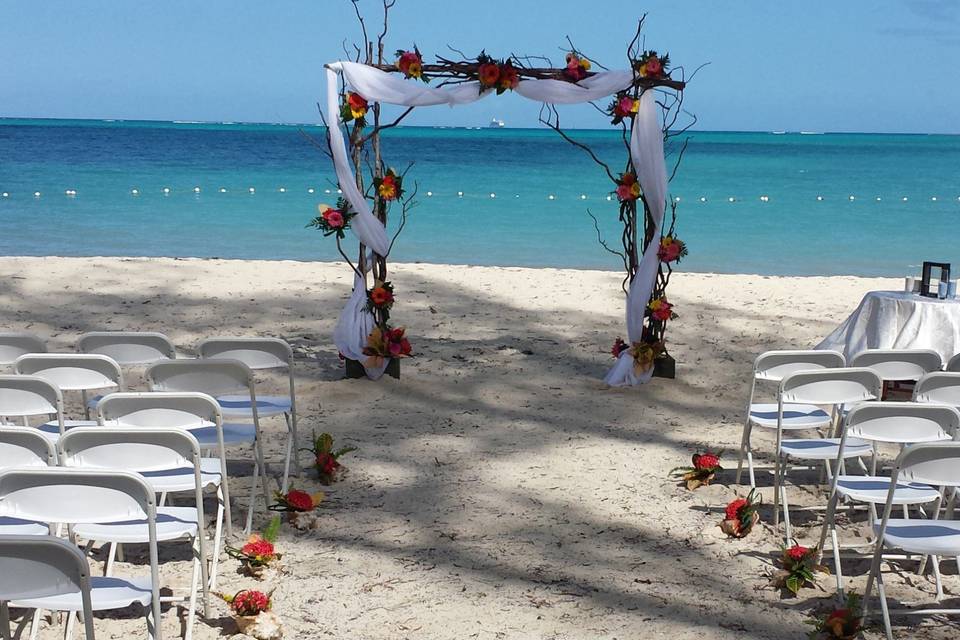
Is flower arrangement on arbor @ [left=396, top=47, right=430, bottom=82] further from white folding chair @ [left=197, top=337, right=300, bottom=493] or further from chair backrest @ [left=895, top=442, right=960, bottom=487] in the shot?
chair backrest @ [left=895, top=442, right=960, bottom=487]

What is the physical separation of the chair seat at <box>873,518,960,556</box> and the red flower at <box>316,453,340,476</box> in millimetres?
2528

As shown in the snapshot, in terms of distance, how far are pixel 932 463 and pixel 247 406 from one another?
305 centimetres

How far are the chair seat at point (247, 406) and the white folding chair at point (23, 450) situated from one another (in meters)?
1.49

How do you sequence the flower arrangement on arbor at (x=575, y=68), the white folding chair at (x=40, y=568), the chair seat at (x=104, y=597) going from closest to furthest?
the white folding chair at (x=40, y=568) < the chair seat at (x=104, y=597) < the flower arrangement on arbor at (x=575, y=68)

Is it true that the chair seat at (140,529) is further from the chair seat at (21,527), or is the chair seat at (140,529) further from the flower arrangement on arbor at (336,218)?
the flower arrangement on arbor at (336,218)

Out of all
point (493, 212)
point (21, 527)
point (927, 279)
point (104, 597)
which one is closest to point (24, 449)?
point (21, 527)

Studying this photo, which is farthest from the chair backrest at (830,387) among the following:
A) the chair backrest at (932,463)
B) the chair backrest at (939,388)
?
the chair backrest at (932,463)

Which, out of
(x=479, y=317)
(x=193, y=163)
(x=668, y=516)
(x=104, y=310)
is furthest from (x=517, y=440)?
(x=193, y=163)

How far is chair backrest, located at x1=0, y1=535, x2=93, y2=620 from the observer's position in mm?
2486

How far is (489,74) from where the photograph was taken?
6.47 meters

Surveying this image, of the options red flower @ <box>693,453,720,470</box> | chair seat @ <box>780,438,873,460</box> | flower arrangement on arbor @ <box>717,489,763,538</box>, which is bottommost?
flower arrangement on arbor @ <box>717,489,763,538</box>

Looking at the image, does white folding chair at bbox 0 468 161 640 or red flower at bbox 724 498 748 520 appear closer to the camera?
white folding chair at bbox 0 468 161 640

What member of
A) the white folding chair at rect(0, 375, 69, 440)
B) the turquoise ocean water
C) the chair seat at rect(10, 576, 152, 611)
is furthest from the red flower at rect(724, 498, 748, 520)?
the turquoise ocean water

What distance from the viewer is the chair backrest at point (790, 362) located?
15.5ft
